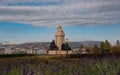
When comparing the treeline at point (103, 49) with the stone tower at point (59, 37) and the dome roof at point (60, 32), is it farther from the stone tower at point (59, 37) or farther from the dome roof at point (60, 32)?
the dome roof at point (60, 32)

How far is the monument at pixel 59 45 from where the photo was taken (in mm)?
52250

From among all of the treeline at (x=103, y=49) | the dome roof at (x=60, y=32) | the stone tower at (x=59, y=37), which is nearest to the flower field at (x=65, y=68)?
the treeline at (x=103, y=49)

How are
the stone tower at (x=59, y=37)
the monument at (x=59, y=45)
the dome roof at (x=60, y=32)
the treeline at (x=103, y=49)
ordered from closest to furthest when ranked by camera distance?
the treeline at (x=103, y=49) < the monument at (x=59, y=45) < the stone tower at (x=59, y=37) < the dome roof at (x=60, y=32)

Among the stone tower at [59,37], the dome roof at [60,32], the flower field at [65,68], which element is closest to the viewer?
the flower field at [65,68]

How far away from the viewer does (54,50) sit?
52344 mm

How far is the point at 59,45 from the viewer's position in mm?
55062

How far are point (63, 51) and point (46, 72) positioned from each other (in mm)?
46801

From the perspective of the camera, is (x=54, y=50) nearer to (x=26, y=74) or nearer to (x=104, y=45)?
(x=104, y=45)

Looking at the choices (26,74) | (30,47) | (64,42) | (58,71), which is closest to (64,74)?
(58,71)

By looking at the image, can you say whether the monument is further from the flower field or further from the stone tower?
the flower field

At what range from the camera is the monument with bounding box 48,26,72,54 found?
171 feet

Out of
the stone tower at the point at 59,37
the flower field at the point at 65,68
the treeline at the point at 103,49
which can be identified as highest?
the stone tower at the point at 59,37

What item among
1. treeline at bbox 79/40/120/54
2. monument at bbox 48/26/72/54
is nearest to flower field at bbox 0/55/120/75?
treeline at bbox 79/40/120/54

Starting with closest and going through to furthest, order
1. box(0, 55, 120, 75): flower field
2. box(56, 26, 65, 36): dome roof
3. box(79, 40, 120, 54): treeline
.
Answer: box(0, 55, 120, 75): flower field < box(79, 40, 120, 54): treeline < box(56, 26, 65, 36): dome roof
